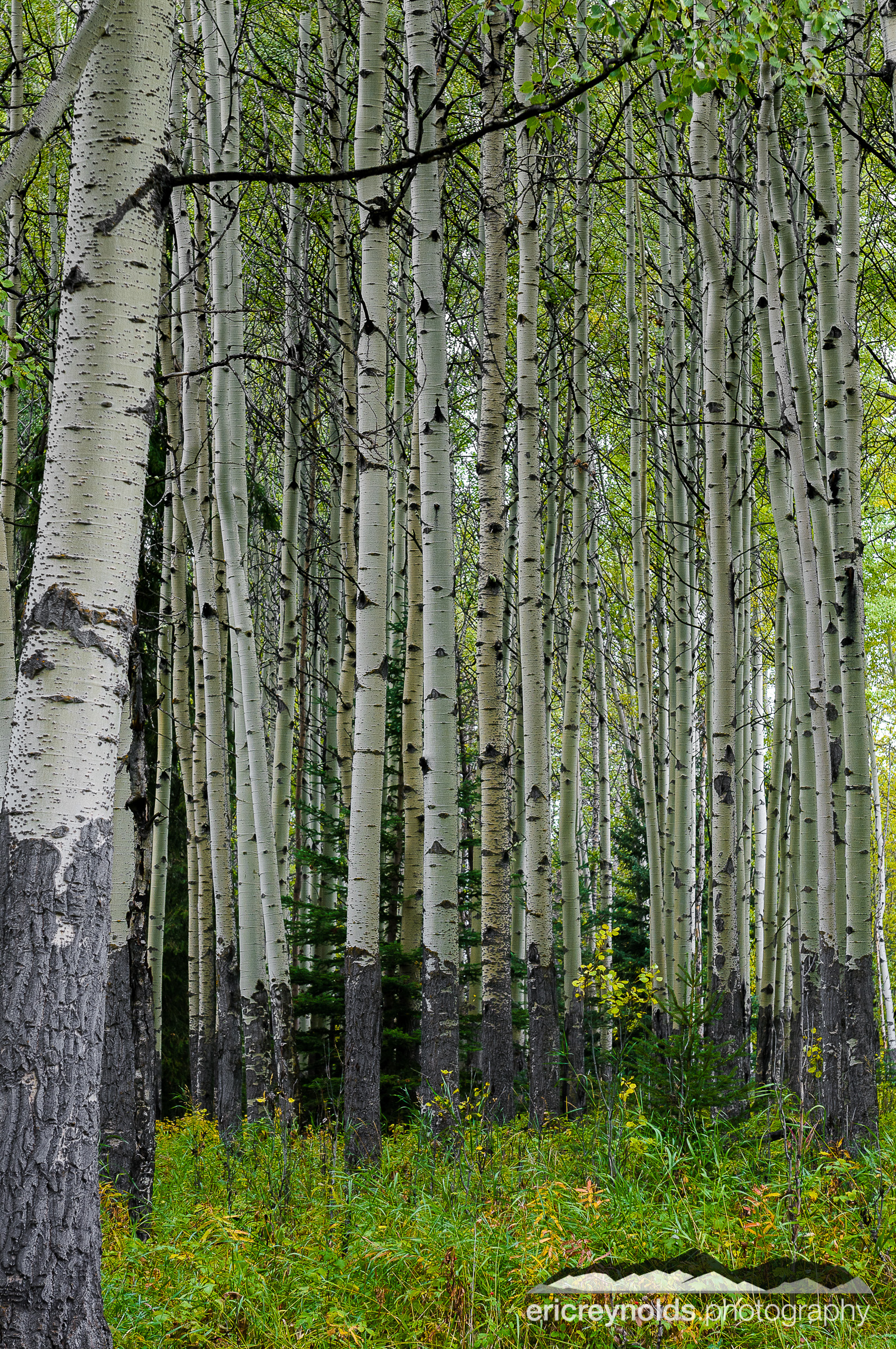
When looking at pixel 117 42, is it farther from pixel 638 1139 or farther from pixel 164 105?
pixel 638 1139

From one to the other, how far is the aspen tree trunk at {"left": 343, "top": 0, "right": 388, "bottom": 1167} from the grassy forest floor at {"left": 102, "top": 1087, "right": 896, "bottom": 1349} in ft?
2.04

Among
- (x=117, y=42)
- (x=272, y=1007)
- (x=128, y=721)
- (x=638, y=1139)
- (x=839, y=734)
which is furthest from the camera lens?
(x=272, y=1007)

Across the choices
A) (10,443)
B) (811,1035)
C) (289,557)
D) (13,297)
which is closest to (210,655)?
(289,557)

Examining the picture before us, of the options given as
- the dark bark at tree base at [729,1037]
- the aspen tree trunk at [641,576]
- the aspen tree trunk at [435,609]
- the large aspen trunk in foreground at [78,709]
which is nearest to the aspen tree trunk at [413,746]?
the aspen tree trunk at [435,609]

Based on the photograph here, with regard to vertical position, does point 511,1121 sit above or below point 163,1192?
above

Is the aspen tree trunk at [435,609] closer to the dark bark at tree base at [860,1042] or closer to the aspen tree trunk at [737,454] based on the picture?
the aspen tree trunk at [737,454]

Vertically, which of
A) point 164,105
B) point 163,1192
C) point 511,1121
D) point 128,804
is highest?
point 164,105

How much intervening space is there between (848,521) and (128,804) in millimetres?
3814

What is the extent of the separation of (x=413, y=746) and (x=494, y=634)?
5.21ft

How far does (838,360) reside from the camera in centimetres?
473

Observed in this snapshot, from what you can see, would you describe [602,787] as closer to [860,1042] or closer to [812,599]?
[860,1042]

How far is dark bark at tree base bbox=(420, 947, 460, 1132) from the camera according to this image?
4680 millimetres

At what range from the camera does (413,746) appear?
668 cm

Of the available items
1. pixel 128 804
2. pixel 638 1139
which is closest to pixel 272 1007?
pixel 128 804
